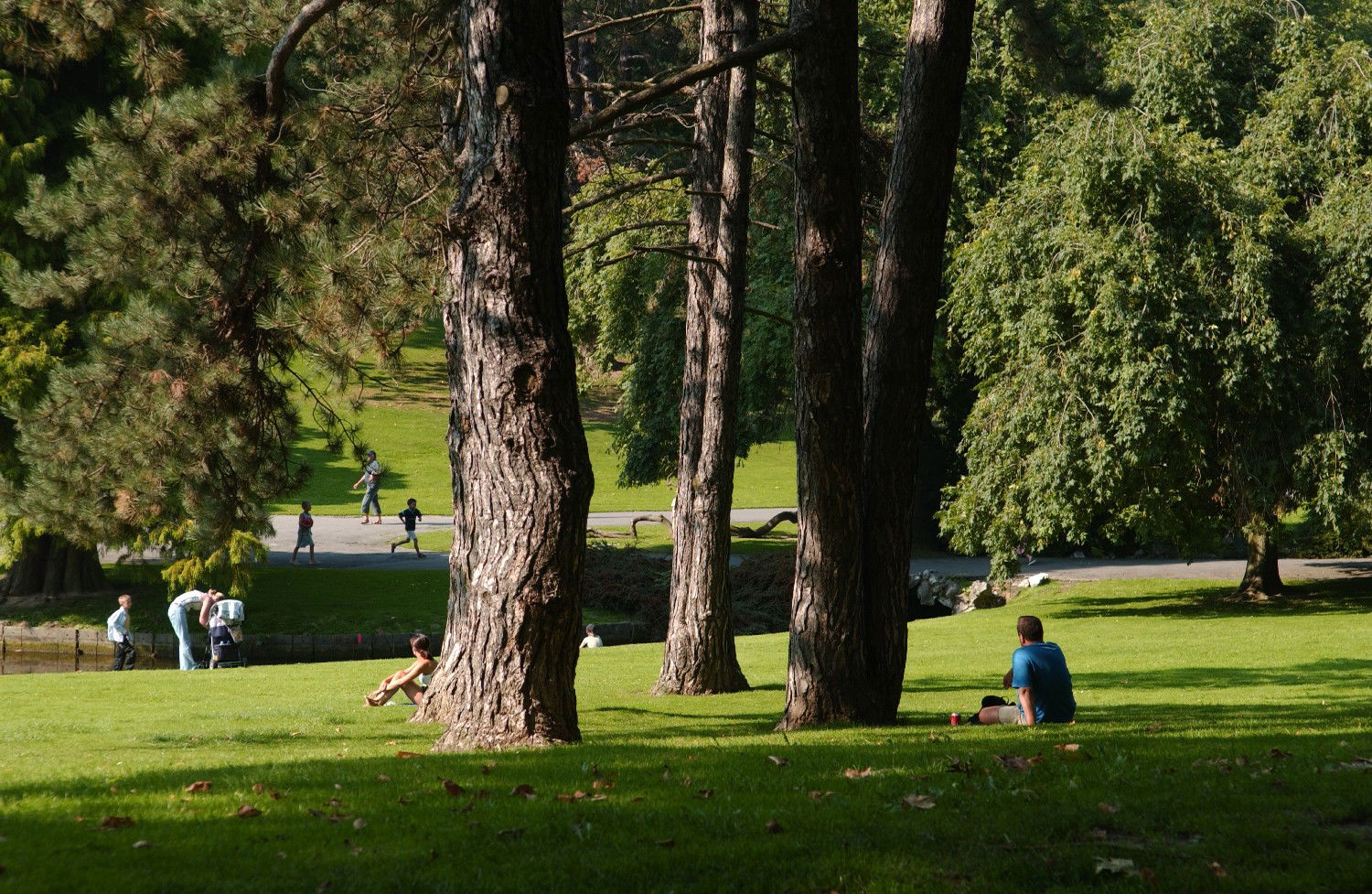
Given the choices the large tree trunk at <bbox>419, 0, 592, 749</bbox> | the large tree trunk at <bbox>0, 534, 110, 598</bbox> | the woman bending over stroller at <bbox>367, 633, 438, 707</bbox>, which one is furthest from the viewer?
the large tree trunk at <bbox>0, 534, 110, 598</bbox>

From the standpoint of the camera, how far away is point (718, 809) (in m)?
5.42

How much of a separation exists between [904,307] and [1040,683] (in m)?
3.07

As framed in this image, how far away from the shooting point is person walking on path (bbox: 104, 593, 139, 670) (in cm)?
2183

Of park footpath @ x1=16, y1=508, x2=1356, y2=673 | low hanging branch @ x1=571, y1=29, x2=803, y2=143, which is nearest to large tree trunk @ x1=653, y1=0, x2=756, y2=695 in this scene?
low hanging branch @ x1=571, y1=29, x2=803, y2=143

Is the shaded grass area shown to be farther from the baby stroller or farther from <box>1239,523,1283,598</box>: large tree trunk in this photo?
<box>1239,523,1283,598</box>: large tree trunk

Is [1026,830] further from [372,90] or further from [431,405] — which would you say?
[431,405]

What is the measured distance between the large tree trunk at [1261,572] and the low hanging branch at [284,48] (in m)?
19.8

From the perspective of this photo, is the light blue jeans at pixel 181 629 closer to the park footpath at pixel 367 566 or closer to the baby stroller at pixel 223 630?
the baby stroller at pixel 223 630

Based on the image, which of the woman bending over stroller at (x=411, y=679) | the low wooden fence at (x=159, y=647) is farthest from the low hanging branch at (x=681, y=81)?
the low wooden fence at (x=159, y=647)

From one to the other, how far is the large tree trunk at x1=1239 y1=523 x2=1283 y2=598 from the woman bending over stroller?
56.0ft

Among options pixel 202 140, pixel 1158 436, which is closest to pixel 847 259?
pixel 202 140

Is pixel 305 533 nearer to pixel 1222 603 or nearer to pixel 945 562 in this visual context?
pixel 945 562

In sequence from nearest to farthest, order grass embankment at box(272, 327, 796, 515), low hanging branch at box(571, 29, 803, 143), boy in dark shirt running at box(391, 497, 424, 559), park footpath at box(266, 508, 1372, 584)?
low hanging branch at box(571, 29, 803, 143) → park footpath at box(266, 508, 1372, 584) → boy in dark shirt running at box(391, 497, 424, 559) → grass embankment at box(272, 327, 796, 515)

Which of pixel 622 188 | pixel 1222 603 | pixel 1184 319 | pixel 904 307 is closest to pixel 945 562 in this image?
pixel 1222 603
